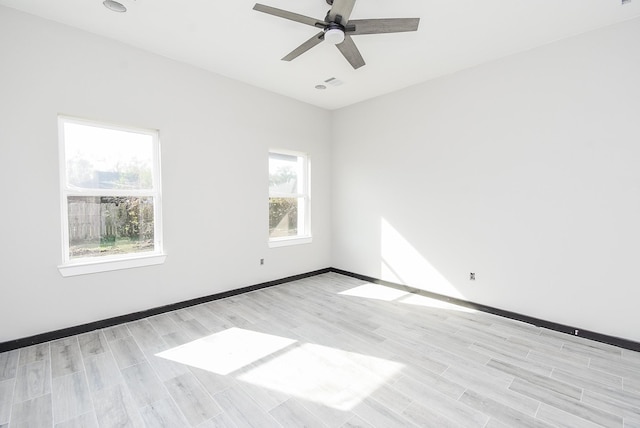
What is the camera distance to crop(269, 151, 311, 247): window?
475cm

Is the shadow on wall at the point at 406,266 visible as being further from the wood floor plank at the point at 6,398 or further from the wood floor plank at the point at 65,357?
the wood floor plank at the point at 6,398

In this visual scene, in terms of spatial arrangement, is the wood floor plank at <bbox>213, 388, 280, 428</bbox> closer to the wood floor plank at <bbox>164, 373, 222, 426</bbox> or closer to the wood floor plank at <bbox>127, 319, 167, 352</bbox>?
the wood floor plank at <bbox>164, 373, 222, 426</bbox>

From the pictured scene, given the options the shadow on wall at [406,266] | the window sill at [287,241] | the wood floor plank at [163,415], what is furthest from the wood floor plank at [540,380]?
the window sill at [287,241]

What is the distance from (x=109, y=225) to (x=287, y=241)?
2.45 meters

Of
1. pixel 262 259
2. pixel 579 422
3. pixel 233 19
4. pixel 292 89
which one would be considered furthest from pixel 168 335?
pixel 292 89

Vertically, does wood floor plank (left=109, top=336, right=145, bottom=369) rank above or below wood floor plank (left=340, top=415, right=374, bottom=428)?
above

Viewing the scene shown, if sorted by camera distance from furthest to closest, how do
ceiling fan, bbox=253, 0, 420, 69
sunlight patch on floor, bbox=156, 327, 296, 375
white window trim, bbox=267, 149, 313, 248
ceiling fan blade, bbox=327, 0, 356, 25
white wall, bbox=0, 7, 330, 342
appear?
white window trim, bbox=267, 149, 313, 248 → white wall, bbox=0, 7, 330, 342 → sunlight patch on floor, bbox=156, 327, 296, 375 → ceiling fan, bbox=253, 0, 420, 69 → ceiling fan blade, bbox=327, 0, 356, 25

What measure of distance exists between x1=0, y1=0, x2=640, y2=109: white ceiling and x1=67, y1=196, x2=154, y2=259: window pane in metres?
1.74

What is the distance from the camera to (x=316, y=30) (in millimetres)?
2857

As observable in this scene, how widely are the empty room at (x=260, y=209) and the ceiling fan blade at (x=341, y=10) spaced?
0.10ft

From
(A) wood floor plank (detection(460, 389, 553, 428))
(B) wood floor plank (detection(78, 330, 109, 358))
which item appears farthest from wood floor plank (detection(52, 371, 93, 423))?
(A) wood floor plank (detection(460, 389, 553, 428))

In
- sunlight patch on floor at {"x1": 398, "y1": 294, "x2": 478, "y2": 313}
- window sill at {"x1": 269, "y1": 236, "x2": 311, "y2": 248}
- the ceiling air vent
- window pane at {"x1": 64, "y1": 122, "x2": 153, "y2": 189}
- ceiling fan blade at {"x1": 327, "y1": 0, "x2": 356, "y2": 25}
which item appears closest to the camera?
ceiling fan blade at {"x1": 327, "y1": 0, "x2": 356, "y2": 25}

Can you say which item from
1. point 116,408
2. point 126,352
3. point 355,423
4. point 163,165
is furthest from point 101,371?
point 163,165

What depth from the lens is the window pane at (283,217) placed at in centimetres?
475
